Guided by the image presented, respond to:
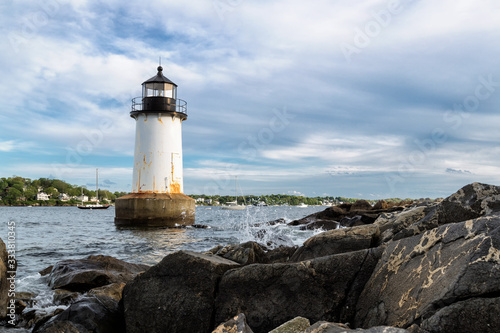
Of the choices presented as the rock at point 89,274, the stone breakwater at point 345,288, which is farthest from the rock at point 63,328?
the rock at point 89,274

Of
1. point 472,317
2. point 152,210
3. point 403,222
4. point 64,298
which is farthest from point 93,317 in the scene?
point 152,210

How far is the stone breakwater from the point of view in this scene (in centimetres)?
331

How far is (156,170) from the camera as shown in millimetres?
24359

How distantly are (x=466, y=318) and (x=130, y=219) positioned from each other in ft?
74.9

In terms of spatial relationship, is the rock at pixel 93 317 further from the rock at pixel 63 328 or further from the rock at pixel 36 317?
the rock at pixel 36 317

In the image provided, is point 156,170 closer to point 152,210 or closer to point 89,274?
point 152,210

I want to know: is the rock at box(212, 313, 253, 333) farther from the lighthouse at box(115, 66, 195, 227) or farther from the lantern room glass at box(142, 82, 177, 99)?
the lantern room glass at box(142, 82, 177, 99)

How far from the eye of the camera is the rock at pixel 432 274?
329 cm

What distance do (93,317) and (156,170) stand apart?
19457 millimetres

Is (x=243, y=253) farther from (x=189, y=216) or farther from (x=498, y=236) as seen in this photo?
(x=189, y=216)

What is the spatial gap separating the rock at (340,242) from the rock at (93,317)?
290cm

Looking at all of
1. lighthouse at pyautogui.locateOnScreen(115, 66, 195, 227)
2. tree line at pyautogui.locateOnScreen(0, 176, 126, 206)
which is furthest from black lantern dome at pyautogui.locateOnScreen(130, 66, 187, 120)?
tree line at pyautogui.locateOnScreen(0, 176, 126, 206)

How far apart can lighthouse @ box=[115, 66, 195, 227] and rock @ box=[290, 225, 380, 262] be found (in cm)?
1825

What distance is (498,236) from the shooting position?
343 centimetres
